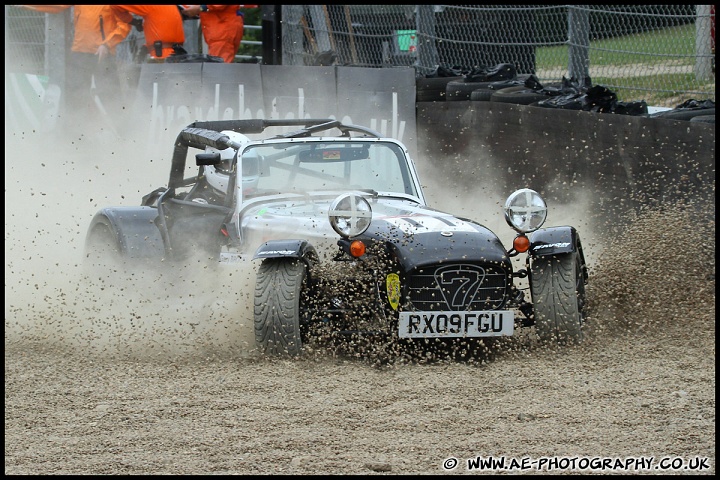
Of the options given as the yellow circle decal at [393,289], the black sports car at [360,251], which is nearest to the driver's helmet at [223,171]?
the black sports car at [360,251]

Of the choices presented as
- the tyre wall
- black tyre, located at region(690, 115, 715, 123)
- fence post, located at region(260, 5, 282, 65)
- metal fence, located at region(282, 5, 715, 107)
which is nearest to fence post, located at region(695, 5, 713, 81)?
metal fence, located at region(282, 5, 715, 107)

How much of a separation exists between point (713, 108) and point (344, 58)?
6.12 metres

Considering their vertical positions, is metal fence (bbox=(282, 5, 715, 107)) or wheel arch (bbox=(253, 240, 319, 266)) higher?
metal fence (bbox=(282, 5, 715, 107))

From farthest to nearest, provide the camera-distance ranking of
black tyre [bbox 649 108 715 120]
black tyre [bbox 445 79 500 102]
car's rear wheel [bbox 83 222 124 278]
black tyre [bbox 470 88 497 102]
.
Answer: black tyre [bbox 445 79 500 102] < black tyre [bbox 470 88 497 102] < black tyre [bbox 649 108 715 120] < car's rear wheel [bbox 83 222 124 278]

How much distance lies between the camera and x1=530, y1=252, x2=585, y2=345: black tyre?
586cm

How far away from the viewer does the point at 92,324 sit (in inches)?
254

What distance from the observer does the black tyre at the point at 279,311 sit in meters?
5.61

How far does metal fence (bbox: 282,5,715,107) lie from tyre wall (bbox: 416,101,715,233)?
93cm

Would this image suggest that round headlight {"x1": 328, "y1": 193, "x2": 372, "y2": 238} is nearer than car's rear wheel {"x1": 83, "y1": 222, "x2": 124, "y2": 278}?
Yes

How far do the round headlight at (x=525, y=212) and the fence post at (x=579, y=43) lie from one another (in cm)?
372

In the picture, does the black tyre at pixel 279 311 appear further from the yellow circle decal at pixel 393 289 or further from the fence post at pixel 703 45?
the fence post at pixel 703 45

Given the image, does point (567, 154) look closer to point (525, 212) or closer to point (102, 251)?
point (525, 212)

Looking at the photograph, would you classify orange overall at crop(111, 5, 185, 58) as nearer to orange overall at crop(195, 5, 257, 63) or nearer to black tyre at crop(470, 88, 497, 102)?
orange overall at crop(195, 5, 257, 63)

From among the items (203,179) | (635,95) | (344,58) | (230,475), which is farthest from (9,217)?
(230,475)
